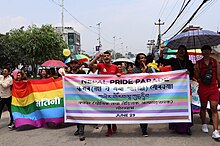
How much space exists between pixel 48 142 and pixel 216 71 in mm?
3581

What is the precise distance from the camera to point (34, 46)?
30.2 metres

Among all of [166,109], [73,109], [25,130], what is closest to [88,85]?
[73,109]

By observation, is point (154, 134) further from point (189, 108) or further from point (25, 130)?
point (25, 130)

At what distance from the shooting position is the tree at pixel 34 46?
30484mm

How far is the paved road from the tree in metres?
25.0

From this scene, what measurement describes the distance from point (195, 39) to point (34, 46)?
2595cm

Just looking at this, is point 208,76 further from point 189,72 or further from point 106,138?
point 106,138

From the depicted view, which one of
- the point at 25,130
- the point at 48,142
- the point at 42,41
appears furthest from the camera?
the point at 42,41

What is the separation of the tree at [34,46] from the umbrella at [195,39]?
25691 millimetres

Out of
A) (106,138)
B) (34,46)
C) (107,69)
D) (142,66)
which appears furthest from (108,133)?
(34,46)

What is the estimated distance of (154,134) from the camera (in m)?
5.61

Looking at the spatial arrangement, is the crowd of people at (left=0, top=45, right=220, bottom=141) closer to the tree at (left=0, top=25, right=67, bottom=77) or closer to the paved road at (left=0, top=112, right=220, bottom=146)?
the paved road at (left=0, top=112, right=220, bottom=146)

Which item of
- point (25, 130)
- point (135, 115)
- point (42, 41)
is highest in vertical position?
point (42, 41)

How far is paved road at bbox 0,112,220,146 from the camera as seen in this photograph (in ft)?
16.6
